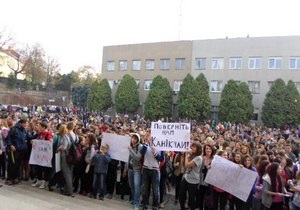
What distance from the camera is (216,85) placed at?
1969 inches

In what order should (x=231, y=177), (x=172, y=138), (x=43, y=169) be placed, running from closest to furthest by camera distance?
(x=231, y=177) < (x=172, y=138) < (x=43, y=169)

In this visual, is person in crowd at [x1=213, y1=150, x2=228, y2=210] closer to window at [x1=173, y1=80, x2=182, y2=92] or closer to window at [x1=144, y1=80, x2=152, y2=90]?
window at [x1=173, y1=80, x2=182, y2=92]

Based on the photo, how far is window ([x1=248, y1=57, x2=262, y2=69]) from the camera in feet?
152

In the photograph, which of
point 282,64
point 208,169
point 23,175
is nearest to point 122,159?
point 208,169

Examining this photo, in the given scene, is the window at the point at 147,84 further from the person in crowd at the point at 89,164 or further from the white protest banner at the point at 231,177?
the white protest banner at the point at 231,177

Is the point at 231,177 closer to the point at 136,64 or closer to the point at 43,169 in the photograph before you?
the point at 43,169

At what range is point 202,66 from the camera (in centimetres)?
5128

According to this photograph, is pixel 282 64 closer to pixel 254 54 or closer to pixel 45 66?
pixel 254 54

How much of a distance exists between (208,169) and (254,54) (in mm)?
40462

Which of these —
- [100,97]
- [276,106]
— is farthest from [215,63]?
[100,97]

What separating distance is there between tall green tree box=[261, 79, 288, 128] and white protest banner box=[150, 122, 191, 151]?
115 ft

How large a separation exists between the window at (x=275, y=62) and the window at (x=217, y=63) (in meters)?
6.22

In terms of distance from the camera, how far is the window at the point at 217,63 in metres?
49.4

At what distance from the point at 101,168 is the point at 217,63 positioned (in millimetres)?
41914
